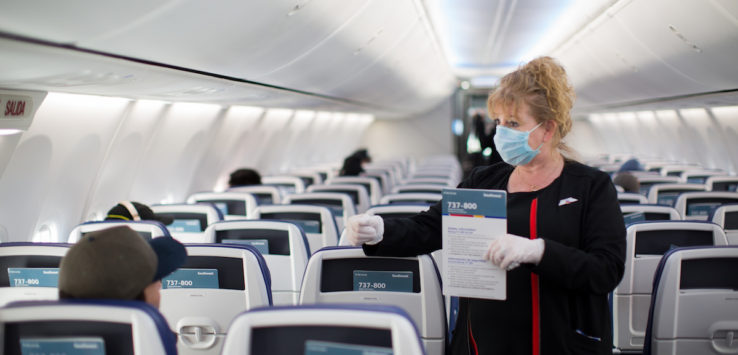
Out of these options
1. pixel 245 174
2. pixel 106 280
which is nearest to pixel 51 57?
pixel 106 280

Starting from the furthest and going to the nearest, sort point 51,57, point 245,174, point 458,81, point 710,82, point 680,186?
point 458,81 → point 245,174 → point 710,82 → point 680,186 → point 51,57

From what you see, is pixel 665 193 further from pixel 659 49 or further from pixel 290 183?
pixel 290 183

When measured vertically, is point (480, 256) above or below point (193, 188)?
below

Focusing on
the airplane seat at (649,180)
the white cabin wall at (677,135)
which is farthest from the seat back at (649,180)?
the white cabin wall at (677,135)

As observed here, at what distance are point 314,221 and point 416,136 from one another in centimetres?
2204

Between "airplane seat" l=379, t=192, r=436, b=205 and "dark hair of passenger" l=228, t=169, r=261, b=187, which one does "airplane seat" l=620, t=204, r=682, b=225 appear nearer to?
"airplane seat" l=379, t=192, r=436, b=205

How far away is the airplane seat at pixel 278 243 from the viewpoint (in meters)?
4.02

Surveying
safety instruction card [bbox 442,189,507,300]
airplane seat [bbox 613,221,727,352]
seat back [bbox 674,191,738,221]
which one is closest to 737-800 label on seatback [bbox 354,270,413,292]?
safety instruction card [bbox 442,189,507,300]

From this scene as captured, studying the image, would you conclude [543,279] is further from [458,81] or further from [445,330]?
[458,81]

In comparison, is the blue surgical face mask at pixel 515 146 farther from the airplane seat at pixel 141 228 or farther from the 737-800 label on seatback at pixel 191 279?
the airplane seat at pixel 141 228

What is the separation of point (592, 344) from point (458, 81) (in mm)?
22690

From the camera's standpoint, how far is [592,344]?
2.22 meters

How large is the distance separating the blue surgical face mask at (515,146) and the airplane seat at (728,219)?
3.23 metres

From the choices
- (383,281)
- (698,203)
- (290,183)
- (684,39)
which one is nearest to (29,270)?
(383,281)
